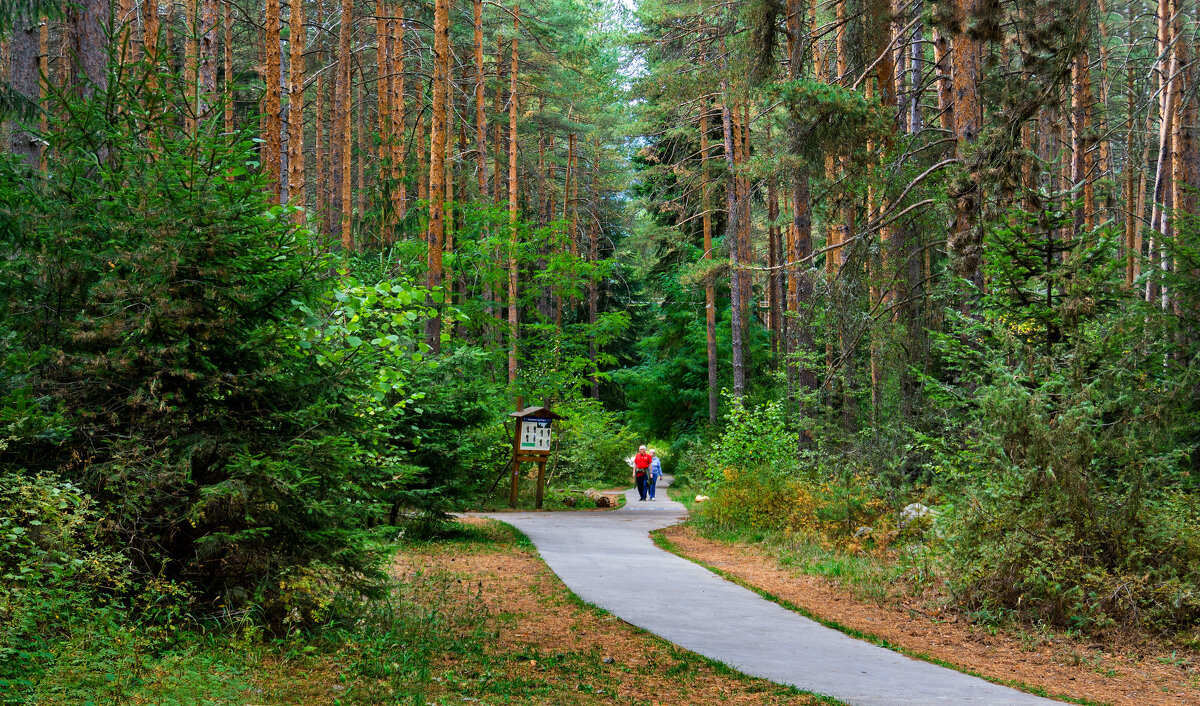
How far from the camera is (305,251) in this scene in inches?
247

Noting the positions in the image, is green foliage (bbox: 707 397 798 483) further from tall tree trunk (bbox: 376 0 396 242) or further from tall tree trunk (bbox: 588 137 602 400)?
tall tree trunk (bbox: 588 137 602 400)

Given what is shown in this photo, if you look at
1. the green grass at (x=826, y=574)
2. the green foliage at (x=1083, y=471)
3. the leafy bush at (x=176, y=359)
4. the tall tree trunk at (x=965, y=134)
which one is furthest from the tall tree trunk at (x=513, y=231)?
the leafy bush at (x=176, y=359)

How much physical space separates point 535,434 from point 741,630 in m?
10.8

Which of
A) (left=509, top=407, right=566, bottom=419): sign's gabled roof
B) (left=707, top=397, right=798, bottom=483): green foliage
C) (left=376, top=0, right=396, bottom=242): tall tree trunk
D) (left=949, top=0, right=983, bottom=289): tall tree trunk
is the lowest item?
(left=707, top=397, right=798, bottom=483): green foliage

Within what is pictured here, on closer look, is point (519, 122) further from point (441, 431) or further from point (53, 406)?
point (53, 406)

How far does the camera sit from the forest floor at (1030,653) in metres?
6.48

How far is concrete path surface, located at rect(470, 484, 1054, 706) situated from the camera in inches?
235

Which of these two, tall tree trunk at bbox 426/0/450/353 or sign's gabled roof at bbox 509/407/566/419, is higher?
tall tree trunk at bbox 426/0/450/353

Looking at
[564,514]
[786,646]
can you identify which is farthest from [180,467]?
[564,514]

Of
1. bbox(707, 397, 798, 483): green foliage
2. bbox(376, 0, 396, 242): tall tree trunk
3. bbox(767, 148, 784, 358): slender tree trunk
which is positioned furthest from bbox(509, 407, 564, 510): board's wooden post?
bbox(767, 148, 784, 358): slender tree trunk

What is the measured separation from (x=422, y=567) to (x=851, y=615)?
506 cm

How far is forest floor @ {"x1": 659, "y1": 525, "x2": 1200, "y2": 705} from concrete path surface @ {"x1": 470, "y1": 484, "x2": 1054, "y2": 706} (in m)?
0.47

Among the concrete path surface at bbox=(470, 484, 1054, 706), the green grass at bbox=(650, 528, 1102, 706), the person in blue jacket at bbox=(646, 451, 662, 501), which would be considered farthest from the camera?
the person in blue jacket at bbox=(646, 451, 662, 501)

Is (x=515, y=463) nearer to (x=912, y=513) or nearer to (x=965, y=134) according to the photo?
(x=912, y=513)
